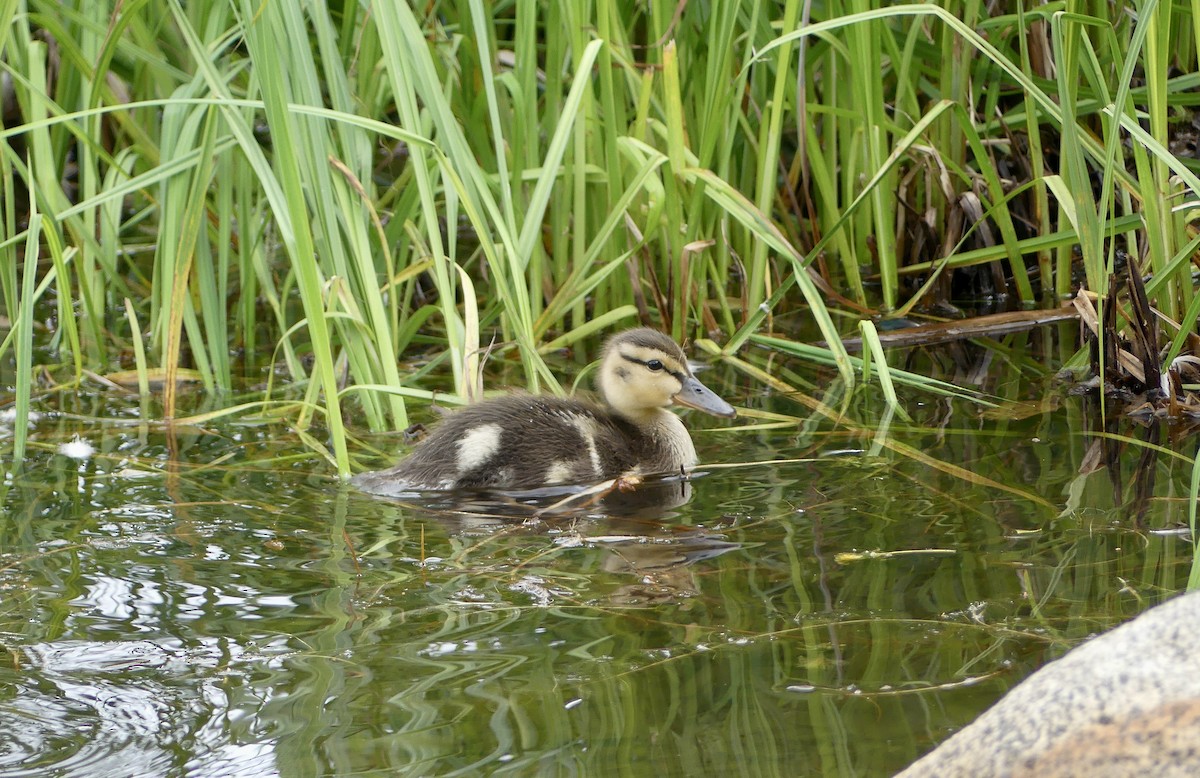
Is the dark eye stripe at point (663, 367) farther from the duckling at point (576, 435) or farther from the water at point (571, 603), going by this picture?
the water at point (571, 603)

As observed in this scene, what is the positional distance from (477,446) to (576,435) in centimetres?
27

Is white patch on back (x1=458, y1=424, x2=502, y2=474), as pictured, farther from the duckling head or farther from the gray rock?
the gray rock

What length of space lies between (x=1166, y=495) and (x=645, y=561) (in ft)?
3.76

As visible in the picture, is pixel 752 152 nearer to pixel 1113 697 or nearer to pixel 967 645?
pixel 967 645

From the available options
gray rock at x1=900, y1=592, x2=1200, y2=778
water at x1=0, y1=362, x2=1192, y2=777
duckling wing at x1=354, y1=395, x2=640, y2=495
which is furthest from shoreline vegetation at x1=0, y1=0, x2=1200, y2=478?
gray rock at x1=900, y1=592, x2=1200, y2=778

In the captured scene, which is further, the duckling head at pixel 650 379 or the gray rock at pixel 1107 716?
the duckling head at pixel 650 379

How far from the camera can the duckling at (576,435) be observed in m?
3.58

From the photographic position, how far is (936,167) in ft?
16.0

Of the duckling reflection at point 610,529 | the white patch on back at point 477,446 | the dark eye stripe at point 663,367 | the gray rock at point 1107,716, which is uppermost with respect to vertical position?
the gray rock at point 1107,716

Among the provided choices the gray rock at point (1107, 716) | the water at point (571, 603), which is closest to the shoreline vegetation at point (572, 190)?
the water at point (571, 603)

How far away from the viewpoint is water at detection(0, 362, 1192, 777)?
2156mm

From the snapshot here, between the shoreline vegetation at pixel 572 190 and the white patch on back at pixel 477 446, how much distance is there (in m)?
0.19

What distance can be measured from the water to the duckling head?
0.61ft

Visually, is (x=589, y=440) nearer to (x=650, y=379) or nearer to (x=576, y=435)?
(x=576, y=435)
